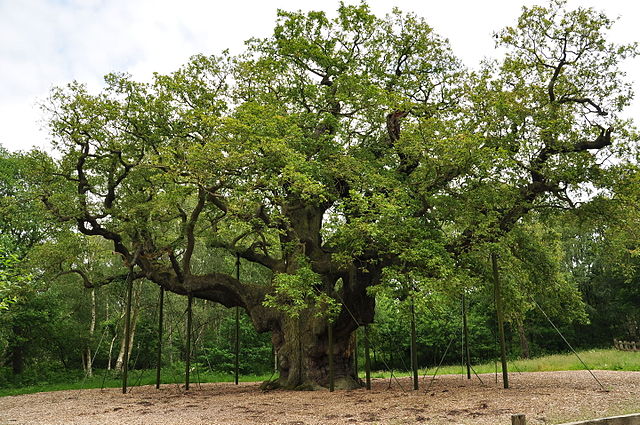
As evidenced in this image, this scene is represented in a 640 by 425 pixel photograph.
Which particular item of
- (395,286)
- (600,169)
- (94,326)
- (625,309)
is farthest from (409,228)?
(625,309)

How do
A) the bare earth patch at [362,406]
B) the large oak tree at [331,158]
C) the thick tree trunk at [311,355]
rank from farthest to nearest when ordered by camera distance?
the thick tree trunk at [311,355]
the large oak tree at [331,158]
the bare earth patch at [362,406]

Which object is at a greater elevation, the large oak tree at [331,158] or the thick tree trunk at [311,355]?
the large oak tree at [331,158]

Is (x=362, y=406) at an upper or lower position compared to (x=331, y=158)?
lower

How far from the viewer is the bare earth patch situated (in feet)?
28.7

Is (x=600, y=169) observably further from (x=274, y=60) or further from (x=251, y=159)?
(x=274, y=60)

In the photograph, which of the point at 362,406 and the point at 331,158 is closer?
the point at 362,406

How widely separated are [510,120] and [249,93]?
765 cm

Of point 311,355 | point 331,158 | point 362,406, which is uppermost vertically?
point 331,158

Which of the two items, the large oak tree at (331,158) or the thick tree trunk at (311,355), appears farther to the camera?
the thick tree trunk at (311,355)

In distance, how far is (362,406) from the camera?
36.2 feet

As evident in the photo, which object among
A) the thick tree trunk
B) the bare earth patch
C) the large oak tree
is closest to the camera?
the bare earth patch

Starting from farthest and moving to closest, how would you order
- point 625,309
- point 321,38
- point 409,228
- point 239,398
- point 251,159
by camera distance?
point 625,309 < point 321,38 < point 239,398 < point 251,159 < point 409,228

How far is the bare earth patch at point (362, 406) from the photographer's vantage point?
8.74 meters

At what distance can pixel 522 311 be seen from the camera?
633 inches
